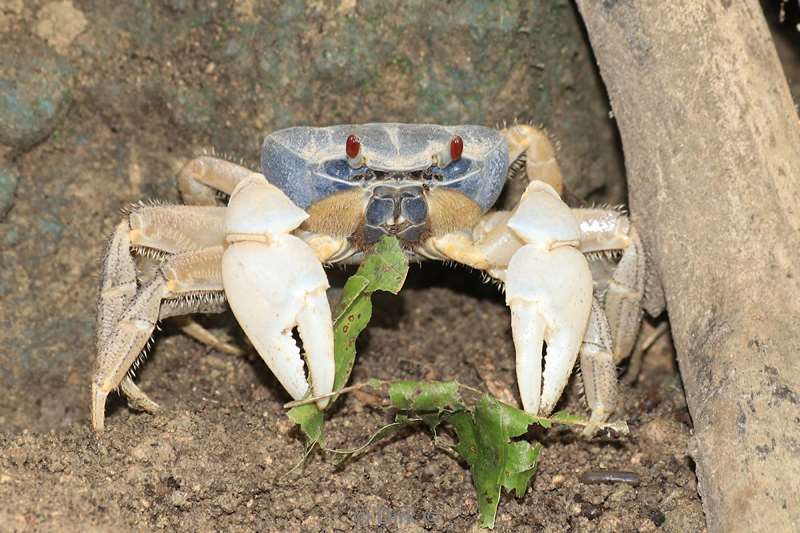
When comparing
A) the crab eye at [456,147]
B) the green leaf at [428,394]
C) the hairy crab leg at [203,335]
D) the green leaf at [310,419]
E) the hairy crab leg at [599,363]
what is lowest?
the hairy crab leg at [203,335]

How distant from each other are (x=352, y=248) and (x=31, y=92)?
53.3 inches

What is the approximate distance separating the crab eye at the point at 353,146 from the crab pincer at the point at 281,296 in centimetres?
30

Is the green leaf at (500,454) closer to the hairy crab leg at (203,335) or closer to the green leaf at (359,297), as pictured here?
the green leaf at (359,297)

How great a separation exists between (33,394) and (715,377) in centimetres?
251

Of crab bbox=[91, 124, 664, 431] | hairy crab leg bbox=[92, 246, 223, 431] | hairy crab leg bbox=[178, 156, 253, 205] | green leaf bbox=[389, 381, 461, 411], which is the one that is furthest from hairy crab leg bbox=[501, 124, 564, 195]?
hairy crab leg bbox=[92, 246, 223, 431]

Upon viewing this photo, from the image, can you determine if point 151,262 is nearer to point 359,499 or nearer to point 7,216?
point 7,216

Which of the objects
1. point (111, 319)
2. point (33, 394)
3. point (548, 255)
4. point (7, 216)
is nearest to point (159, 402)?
point (111, 319)

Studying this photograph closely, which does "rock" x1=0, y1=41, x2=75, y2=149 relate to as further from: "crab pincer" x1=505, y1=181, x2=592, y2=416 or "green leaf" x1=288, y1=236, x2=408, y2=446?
"crab pincer" x1=505, y1=181, x2=592, y2=416

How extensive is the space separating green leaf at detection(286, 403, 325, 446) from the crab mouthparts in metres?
0.66

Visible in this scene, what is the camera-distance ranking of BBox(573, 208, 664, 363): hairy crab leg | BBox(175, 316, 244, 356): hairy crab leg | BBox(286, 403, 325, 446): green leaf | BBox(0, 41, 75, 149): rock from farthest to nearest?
BBox(175, 316, 244, 356): hairy crab leg
BBox(0, 41, 75, 149): rock
BBox(573, 208, 664, 363): hairy crab leg
BBox(286, 403, 325, 446): green leaf

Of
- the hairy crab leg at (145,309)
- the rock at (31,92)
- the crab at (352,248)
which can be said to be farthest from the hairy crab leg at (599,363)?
the rock at (31,92)

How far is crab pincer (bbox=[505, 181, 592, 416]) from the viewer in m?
2.94

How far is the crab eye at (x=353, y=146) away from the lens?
3.23 meters

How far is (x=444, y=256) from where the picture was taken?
3590 mm
